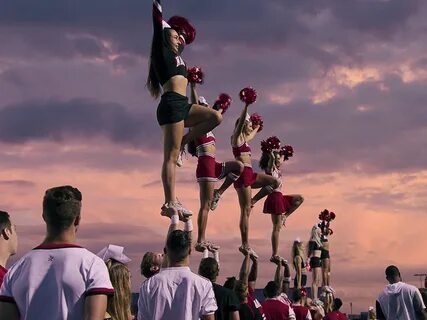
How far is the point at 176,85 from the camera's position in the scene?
11.6 metres

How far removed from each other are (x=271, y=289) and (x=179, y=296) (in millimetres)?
6124

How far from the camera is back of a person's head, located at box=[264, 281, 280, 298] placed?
1298 centimetres

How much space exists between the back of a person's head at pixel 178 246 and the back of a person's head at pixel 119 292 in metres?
0.75

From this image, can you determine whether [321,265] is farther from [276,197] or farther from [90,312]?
[90,312]

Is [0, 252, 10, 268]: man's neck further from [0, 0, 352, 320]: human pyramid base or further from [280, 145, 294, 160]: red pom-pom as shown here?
[280, 145, 294, 160]: red pom-pom

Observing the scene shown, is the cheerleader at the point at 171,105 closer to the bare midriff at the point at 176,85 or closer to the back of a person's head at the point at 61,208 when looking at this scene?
the bare midriff at the point at 176,85

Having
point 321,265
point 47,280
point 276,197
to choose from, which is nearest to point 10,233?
point 47,280

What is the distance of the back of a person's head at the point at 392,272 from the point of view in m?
12.6

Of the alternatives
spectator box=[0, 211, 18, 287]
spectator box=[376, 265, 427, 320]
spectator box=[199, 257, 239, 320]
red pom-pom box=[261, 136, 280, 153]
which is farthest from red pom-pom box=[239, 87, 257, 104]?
spectator box=[0, 211, 18, 287]

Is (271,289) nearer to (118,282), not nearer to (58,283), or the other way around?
(118,282)

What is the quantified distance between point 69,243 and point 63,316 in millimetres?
436

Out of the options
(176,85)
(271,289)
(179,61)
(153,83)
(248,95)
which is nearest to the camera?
(176,85)

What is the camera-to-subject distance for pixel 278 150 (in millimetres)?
20266

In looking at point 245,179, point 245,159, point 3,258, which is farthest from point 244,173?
point 3,258
